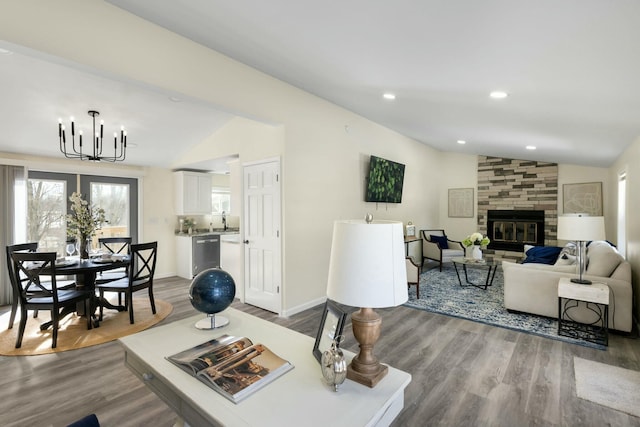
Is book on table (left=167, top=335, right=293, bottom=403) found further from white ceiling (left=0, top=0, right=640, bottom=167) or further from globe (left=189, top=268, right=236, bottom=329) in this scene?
white ceiling (left=0, top=0, right=640, bottom=167)

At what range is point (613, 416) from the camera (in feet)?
6.61

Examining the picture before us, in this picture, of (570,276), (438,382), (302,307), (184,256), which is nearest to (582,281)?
(570,276)

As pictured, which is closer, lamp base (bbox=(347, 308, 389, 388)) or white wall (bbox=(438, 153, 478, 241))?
lamp base (bbox=(347, 308, 389, 388))

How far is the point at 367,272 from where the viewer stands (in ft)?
3.71

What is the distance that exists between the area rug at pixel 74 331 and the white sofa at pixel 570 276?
4.53m

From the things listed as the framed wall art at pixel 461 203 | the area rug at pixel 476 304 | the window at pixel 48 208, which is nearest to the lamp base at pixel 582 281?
the area rug at pixel 476 304

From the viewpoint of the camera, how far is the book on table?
3.79ft

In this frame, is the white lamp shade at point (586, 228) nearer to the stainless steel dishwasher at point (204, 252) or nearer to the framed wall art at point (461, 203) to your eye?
the framed wall art at point (461, 203)

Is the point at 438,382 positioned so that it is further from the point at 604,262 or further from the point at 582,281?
the point at 604,262

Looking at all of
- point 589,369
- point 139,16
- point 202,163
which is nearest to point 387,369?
point 589,369

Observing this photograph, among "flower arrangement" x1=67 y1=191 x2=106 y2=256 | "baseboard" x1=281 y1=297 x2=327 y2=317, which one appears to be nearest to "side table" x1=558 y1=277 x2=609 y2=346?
"baseboard" x1=281 y1=297 x2=327 y2=317

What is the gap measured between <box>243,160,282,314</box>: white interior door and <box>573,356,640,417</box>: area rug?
299 centimetres

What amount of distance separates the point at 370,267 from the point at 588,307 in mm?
3697

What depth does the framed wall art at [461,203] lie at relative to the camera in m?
7.69
